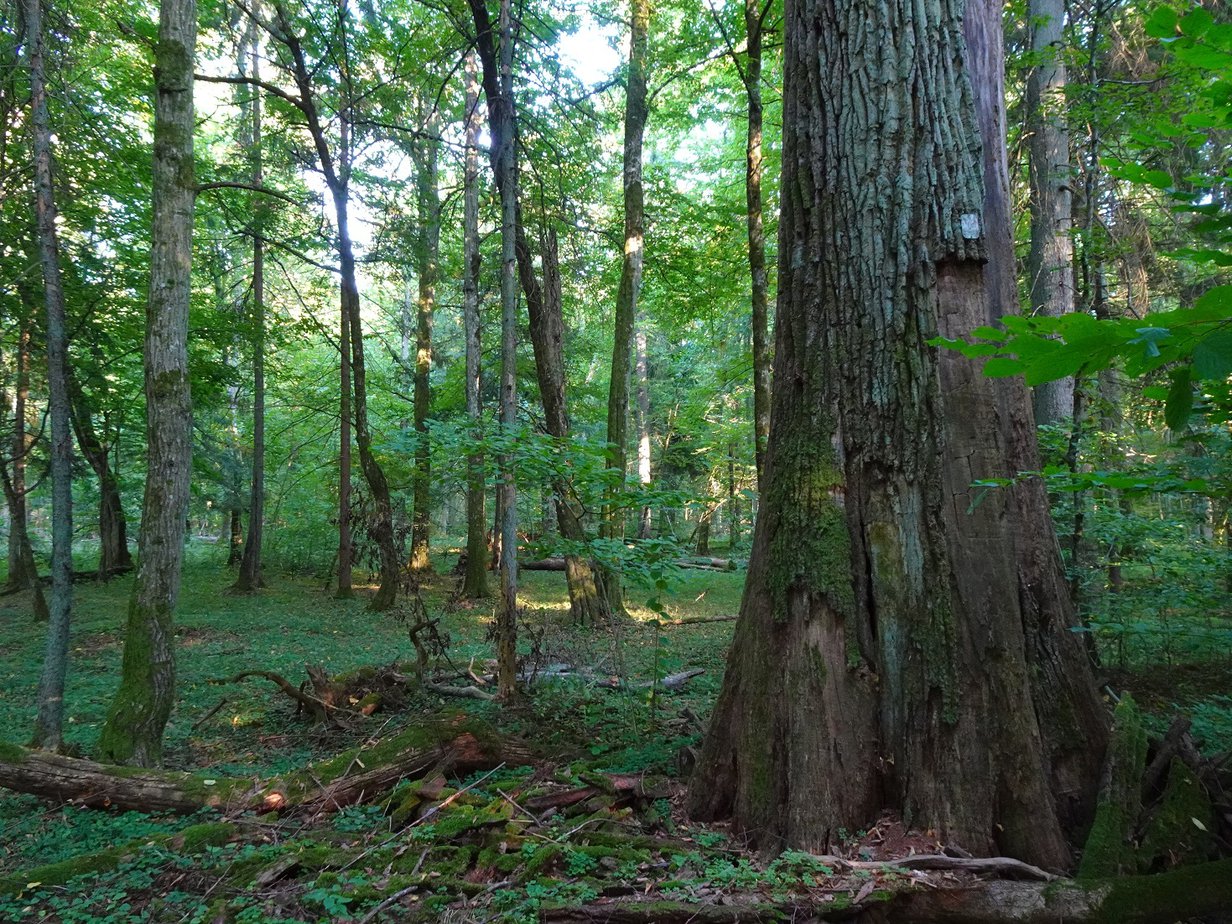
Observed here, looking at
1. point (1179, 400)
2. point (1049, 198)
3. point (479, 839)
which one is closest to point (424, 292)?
point (1049, 198)

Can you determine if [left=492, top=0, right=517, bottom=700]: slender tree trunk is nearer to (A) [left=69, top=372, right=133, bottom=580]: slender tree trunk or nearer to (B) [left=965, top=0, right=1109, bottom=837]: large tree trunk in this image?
(B) [left=965, top=0, right=1109, bottom=837]: large tree trunk

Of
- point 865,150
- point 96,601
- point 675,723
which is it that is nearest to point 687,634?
point 675,723

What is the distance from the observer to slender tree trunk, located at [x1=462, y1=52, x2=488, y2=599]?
386 inches

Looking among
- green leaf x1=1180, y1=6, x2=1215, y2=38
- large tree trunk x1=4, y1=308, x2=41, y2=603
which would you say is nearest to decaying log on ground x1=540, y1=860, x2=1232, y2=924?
green leaf x1=1180, y1=6, x2=1215, y2=38

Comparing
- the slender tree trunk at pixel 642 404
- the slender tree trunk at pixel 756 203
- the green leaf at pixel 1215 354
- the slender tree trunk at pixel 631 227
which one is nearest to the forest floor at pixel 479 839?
the green leaf at pixel 1215 354

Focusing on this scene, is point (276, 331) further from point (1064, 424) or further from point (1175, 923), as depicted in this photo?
point (1175, 923)

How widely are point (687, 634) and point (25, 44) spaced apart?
10.3 metres

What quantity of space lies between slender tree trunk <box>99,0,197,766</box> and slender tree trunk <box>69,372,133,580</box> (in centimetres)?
810

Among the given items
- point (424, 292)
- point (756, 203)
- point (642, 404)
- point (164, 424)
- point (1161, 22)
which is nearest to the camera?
point (1161, 22)

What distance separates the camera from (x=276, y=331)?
595 inches

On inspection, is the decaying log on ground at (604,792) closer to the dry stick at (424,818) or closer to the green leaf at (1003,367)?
the dry stick at (424,818)

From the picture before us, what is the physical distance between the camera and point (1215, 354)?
1.33m

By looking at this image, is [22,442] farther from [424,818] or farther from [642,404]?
[642,404]

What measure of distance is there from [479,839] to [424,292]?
14480 millimetres
